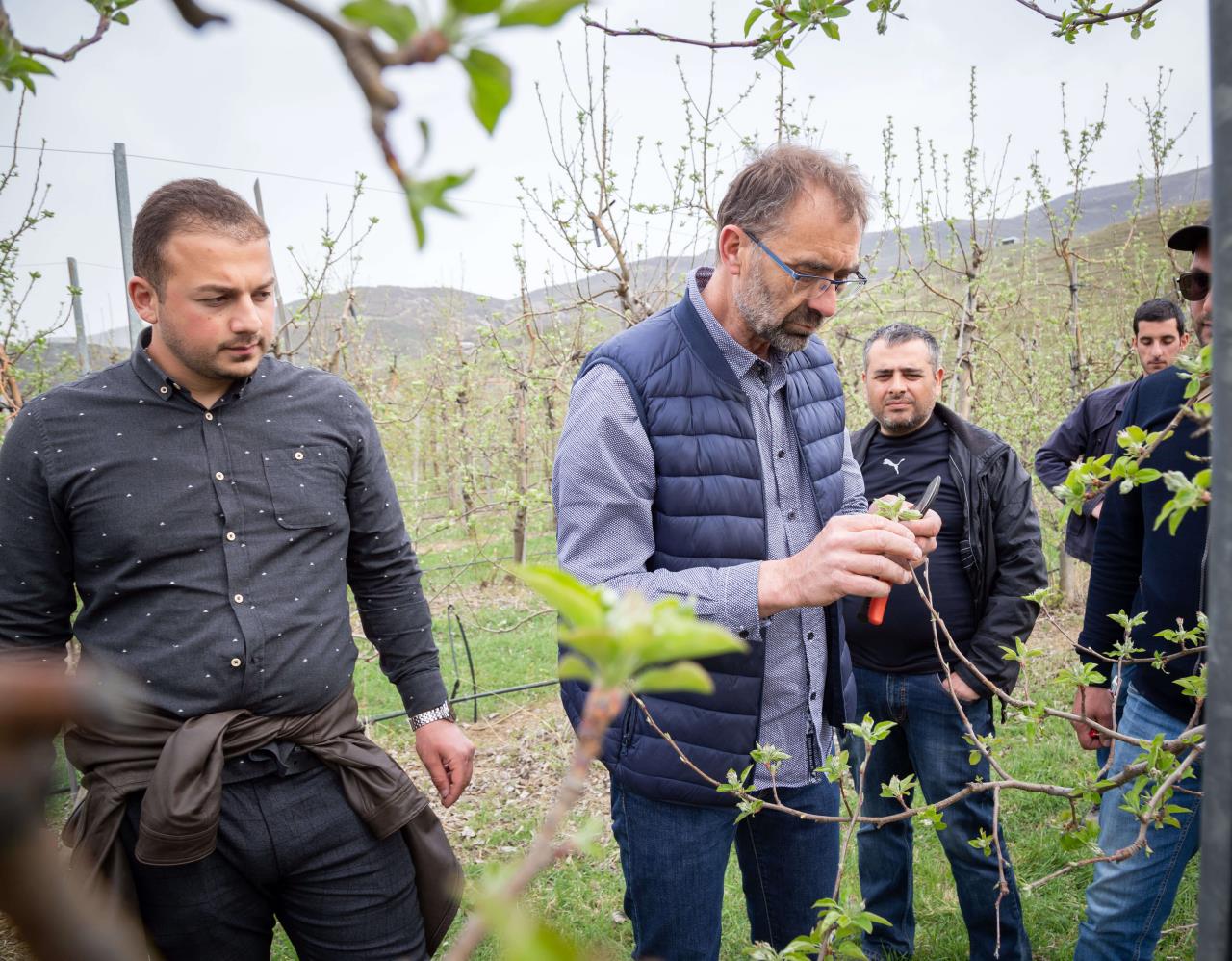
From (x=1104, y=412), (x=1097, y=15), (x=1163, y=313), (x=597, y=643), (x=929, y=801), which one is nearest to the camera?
(x=597, y=643)

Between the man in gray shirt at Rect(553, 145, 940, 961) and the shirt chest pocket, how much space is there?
0.60 metres

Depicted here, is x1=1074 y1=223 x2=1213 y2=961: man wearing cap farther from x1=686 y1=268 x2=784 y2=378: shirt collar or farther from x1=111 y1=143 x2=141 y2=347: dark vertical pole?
x1=111 y1=143 x2=141 y2=347: dark vertical pole

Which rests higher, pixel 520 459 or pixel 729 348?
pixel 729 348

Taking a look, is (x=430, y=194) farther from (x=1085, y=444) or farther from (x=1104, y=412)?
(x=1085, y=444)

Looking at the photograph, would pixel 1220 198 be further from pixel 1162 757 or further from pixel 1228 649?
pixel 1162 757

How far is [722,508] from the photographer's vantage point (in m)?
2.10

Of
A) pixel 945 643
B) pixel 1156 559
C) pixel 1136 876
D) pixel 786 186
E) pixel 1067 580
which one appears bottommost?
pixel 1067 580

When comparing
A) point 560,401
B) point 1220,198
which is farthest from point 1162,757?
point 560,401

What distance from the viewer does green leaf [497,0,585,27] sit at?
35 centimetres

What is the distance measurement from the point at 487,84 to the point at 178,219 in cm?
190

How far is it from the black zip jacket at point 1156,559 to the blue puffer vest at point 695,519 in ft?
3.11

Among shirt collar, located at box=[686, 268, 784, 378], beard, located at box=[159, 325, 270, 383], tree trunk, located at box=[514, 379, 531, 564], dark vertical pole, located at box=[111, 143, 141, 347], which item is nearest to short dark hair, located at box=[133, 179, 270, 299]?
beard, located at box=[159, 325, 270, 383]

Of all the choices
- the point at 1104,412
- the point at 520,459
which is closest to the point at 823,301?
the point at 1104,412

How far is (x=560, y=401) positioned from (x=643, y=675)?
1242cm
